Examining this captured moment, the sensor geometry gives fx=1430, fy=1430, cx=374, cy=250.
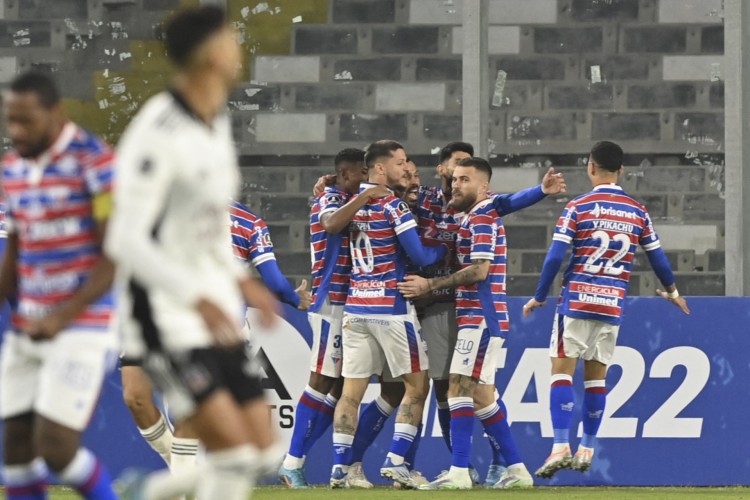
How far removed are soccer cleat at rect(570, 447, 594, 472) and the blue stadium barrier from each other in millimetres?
705

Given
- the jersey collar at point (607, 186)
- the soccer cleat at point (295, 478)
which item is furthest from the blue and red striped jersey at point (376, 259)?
the jersey collar at point (607, 186)

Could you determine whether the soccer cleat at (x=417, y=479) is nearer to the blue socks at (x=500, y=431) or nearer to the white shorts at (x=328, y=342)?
the blue socks at (x=500, y=431)

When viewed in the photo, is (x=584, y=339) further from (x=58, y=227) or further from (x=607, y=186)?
(x=58, y=227)

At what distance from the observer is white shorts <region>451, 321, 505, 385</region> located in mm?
Answer: 8555

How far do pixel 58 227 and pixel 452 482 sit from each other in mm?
4465

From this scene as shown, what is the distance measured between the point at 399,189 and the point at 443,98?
4525 millimetres

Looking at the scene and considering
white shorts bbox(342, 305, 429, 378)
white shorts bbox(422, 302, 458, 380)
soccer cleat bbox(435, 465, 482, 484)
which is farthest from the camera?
soccer cleat bbox(435, 465, 482, 484)

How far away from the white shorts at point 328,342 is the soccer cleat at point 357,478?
57 centimetres

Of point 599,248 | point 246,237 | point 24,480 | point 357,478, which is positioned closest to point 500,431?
point 357,478

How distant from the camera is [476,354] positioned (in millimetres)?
8578

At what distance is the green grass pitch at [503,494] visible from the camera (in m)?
7.99

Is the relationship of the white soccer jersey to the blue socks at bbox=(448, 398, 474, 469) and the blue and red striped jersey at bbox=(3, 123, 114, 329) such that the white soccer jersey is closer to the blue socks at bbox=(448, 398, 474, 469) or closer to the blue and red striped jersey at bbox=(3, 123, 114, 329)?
Answer: the blue and red striped jersey at bbox=(3, 123, 114, 329)

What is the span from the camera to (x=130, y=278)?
13.0 feet

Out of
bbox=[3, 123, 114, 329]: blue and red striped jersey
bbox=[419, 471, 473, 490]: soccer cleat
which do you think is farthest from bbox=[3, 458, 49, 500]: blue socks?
bbox=[419, 471, 473, 490]: soccer cleat
